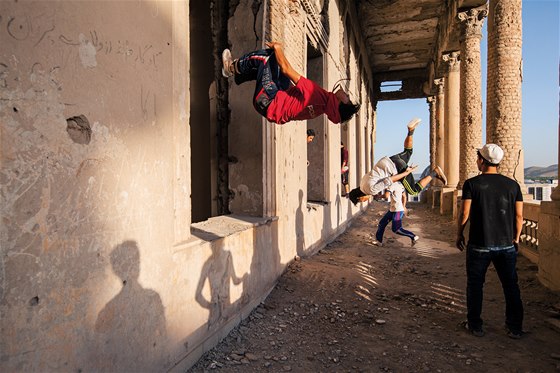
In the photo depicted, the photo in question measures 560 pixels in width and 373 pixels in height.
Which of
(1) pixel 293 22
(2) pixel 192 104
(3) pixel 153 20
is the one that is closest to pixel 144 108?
(3) pixel 153 20

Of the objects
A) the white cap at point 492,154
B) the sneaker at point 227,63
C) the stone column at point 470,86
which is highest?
the stone column at point 470,86

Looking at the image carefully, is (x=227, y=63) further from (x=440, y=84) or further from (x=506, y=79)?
(x=440, y=84)

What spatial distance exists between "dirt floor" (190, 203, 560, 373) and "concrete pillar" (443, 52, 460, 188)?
902 centimetres

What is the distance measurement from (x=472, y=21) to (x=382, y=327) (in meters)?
10.5

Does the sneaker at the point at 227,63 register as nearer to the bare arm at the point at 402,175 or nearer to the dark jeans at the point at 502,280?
the dark jeans at the point at 502,280

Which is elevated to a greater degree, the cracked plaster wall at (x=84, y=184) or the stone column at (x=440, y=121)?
the stone column at (x=440, y=121)

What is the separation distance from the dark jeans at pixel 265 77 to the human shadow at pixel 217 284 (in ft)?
4.16

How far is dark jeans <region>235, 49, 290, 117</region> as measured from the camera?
2.85 m

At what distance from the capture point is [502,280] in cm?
329

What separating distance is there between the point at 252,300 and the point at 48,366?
88.5 inches

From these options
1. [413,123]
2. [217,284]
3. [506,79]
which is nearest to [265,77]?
[217,284]

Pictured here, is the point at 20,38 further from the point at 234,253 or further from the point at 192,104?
the point at 192,104

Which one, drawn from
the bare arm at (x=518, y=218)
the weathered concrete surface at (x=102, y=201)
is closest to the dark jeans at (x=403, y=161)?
the bare arm at (x=518, y=218)

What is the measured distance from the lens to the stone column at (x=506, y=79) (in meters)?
7.54
